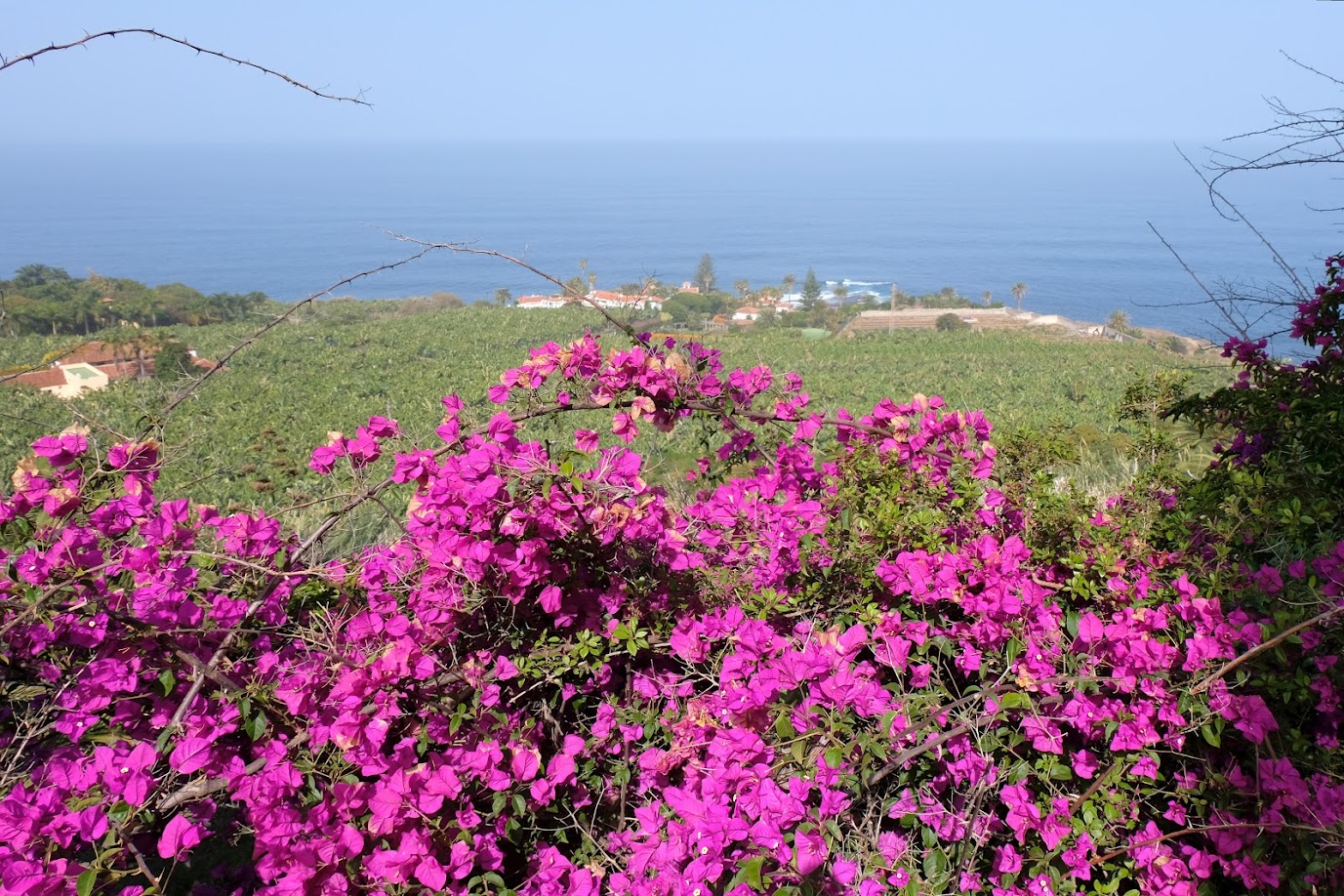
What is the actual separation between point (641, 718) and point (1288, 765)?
3.65 ft

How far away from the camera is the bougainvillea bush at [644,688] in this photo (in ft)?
4.78

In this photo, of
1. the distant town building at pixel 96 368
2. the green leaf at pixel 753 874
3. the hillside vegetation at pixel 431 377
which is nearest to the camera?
the green leaf at pixel 753 874

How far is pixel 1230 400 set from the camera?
2730 mm

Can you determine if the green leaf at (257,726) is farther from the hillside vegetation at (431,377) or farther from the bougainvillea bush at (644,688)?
the hillside vegetation at (431,377)

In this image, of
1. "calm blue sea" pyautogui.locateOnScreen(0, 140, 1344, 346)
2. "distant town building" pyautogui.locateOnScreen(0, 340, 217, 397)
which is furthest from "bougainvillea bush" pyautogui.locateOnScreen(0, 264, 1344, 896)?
"calm blue sea" pyautogui.locateOnScreen(0, 140, 1344, 346)

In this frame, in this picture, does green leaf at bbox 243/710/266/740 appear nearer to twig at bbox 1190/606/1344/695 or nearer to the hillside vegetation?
twig at bbox 1190/606/1344/695

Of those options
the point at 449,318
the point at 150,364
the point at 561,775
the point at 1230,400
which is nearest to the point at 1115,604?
the point at 561,775

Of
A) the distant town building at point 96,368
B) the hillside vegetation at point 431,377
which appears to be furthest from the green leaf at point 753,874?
the distant town building at point 96,368

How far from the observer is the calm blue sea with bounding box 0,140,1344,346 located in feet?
232

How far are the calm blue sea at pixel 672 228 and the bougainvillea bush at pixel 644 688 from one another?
35.3 meters

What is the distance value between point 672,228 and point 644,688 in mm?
103348

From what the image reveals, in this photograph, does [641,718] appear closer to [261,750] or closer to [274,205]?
[261,750]

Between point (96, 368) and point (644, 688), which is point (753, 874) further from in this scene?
point (96, 368)

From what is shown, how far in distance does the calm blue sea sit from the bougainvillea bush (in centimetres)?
3529
